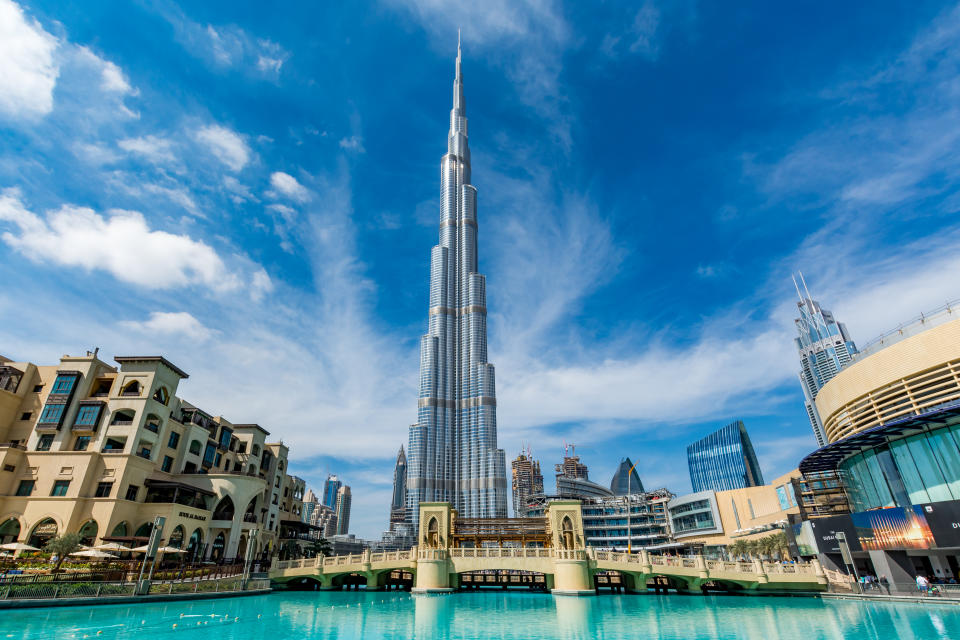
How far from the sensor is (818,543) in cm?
4328

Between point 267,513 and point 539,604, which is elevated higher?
point 267,513

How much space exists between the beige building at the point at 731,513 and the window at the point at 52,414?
89.2 meters

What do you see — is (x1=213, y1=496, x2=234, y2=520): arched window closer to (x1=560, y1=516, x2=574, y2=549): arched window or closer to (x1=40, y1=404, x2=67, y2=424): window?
(x1=40, y1=404, x2=67, y2=424): window

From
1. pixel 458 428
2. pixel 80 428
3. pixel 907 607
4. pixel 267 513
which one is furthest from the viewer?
pixel 458 428

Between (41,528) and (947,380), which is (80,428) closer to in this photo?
(41,528)

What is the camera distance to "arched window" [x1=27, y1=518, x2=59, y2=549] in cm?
3978

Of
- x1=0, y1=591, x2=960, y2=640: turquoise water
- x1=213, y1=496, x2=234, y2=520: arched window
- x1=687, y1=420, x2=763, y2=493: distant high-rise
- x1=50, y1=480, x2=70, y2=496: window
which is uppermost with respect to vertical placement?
x1=687, y1=420, x2=763, y2=493: distant high-rise

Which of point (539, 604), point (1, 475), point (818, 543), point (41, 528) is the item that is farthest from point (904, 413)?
point (1, 475)

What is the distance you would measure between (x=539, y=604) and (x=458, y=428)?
162158mm

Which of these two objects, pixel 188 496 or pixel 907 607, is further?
pixel 188 496

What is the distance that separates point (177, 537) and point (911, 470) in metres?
65.2

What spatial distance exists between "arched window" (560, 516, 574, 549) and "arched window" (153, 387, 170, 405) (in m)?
42.9

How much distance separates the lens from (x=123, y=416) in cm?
4706

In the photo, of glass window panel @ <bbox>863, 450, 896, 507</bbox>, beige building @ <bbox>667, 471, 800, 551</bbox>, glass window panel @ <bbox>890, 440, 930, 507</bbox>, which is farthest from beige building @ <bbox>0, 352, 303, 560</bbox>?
beige building @ <bbox>667, 471, 800, 551</bbox>
